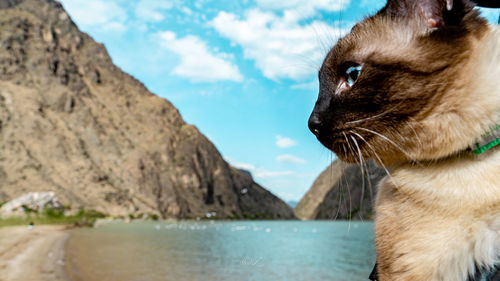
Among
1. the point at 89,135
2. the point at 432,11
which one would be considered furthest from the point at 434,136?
the point at 89,135

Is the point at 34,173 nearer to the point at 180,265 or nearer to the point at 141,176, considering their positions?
the point at 141,176

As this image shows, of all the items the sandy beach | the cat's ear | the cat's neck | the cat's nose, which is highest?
the cat's ear

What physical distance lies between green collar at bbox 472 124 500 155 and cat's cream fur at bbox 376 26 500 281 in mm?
18

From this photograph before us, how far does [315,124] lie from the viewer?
68.7 inches

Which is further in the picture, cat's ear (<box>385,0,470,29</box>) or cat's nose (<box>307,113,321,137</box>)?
cat's nose (<box>307,113,321,137</box>)

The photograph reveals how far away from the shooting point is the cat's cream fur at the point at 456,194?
133 cm

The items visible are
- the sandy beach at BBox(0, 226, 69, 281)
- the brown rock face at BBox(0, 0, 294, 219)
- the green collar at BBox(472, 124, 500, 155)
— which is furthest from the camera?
the brown rock face at BBox(0, 0, 294, 219)

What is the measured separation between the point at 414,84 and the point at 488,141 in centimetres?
30

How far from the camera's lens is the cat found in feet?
4.40

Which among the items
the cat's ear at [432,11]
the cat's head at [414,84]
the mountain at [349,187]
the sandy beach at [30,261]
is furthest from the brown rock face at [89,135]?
the cat's ear at [432,11]

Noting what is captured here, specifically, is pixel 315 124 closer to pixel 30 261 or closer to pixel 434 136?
pixel 434 136

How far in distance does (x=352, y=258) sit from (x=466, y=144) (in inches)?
1585

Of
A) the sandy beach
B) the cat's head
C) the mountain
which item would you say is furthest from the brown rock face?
the cat's head

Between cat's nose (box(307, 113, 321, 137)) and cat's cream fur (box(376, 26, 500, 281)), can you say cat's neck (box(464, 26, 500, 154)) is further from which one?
cat's nose (box(307, 113, 321, 137))
